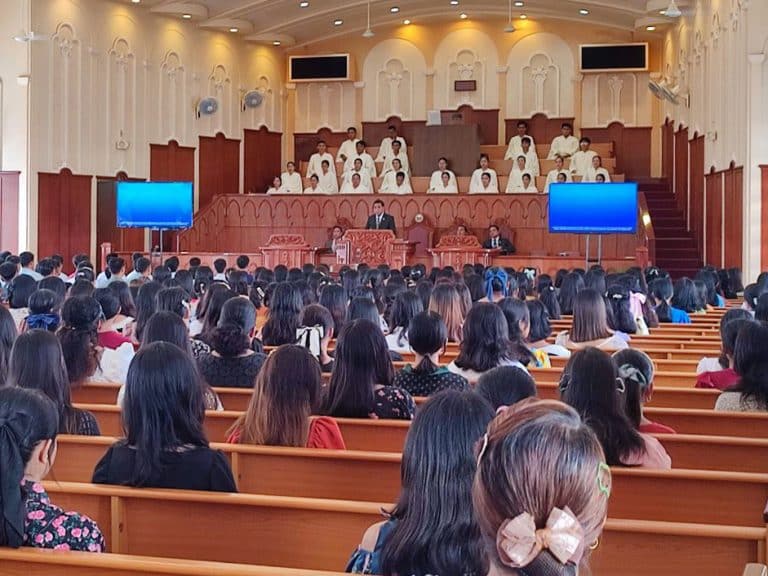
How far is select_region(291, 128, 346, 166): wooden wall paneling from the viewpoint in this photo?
1029 inches

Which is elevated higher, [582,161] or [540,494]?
[582,161]

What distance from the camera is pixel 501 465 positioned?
1616 mm

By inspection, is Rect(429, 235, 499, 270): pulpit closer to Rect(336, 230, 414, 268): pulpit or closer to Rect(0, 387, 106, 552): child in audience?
Rect(336, 230, 414, 268): pulpit

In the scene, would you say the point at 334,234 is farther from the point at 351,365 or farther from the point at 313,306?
the point at 351,365

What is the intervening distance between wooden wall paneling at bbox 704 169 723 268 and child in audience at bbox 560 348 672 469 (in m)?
14.8

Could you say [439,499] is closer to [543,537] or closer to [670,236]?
[543,537]

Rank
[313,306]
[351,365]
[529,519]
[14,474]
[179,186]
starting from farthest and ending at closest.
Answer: [179,186]
[313,306]
[351,365]
[14,474]
[529,519]

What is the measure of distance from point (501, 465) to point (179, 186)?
1592 cm

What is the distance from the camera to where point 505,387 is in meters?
3.37

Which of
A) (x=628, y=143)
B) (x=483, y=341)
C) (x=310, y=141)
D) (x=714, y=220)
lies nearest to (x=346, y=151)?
(x=310, y=141)

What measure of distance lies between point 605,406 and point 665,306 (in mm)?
6823

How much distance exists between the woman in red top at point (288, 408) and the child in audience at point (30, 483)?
46.7 inches

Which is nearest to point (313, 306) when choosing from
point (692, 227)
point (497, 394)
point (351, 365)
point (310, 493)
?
point (351, 365)

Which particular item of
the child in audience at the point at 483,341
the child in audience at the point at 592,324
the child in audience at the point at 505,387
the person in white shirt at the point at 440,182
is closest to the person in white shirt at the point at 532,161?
the person in white shirt at the point at 440,182
